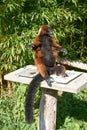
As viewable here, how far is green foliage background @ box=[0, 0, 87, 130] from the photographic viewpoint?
450cm

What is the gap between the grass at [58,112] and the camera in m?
4.37

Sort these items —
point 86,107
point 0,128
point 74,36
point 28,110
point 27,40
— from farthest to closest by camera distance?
point 74,36 < point 86,107 < point 27,40 < point 0,128 < point 28,110

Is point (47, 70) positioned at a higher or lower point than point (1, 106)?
higher

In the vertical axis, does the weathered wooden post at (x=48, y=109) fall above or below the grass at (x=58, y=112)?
above

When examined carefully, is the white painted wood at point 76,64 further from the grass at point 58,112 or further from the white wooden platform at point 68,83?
the white wooden platform at point 68,83

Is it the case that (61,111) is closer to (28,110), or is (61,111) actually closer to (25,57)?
(25,57)

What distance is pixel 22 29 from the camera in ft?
15.7

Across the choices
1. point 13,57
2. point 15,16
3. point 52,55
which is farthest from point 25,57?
point 52,55

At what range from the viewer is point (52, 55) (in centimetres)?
373

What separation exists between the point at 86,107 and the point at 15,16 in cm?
156

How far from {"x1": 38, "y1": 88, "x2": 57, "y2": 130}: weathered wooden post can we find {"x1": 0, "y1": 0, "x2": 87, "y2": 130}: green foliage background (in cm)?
32

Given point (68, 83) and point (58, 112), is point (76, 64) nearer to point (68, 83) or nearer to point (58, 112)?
point (58, 112)

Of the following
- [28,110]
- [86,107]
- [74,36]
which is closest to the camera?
[28,110]

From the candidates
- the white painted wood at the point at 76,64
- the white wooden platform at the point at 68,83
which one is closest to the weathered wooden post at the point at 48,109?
the white wooden platform at the point at 68,83
